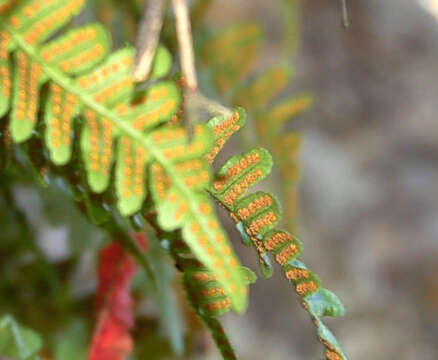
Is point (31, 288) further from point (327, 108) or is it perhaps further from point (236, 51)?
point (327, 108)

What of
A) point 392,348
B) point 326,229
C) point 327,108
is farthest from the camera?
point 327,108

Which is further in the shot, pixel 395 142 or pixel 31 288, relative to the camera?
pixel 395 142

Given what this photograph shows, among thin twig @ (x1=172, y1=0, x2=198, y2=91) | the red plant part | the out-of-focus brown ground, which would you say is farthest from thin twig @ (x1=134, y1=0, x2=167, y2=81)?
the out-of-focus brown ground

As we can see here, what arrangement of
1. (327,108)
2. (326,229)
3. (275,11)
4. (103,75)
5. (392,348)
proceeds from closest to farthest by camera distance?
(103,75)
(392,348)
(326,229)
(327,108)
(275,11)

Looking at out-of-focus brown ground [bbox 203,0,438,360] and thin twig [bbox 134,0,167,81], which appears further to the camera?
out-of-focus brown ground [bbox 203,0,438,360]

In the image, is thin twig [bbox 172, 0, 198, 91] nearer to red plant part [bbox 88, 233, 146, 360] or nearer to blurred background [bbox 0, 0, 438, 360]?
red plant part [bbox 88, 233, 146, 360]

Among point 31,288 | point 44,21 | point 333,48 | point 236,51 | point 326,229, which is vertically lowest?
point 44,21

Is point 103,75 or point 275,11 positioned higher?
point 275,11

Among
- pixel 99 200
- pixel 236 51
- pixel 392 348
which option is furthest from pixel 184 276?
pixel 392 348
